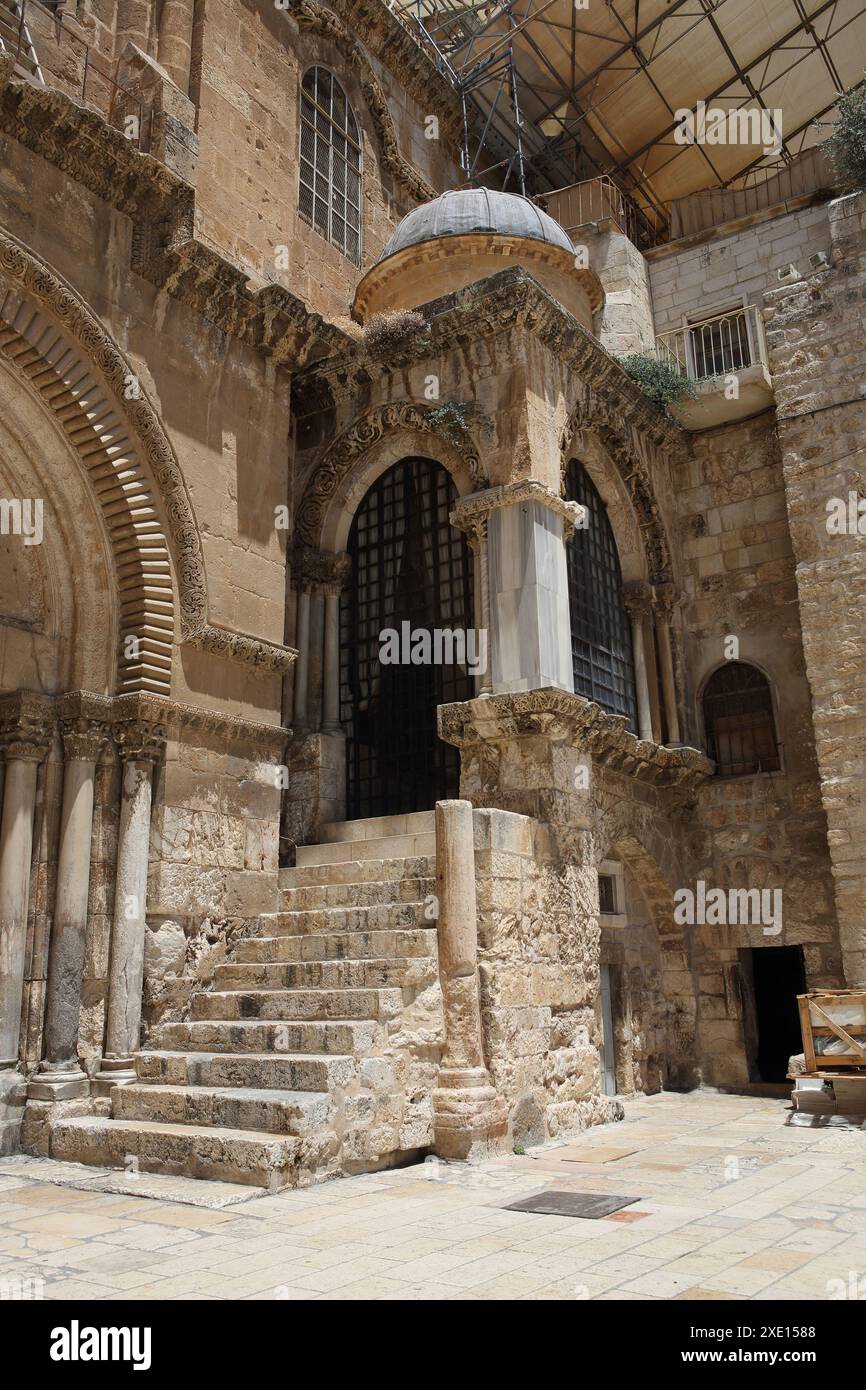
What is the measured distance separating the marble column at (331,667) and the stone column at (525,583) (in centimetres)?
216

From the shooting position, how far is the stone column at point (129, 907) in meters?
8.70

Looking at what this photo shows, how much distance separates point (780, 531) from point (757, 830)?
382 cm

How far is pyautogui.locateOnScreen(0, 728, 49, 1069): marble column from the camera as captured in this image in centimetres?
846

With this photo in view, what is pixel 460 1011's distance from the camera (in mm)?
8227

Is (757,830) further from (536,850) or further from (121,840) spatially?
(121,840)

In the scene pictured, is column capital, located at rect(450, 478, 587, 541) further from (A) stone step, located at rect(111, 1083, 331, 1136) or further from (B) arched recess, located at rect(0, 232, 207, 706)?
(A) stone step, located at rect(111, 1083, 331, 1136)

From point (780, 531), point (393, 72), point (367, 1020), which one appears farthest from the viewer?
point (393, 72)

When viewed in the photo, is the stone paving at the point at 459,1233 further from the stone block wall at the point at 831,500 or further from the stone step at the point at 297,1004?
the stone block wall at the point at 831,500

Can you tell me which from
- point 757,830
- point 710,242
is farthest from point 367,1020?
point 710,242

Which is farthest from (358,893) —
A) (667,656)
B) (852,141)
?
(852,141)

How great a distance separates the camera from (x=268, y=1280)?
14.9 feet

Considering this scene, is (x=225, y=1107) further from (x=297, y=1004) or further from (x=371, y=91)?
(x=371, y=91)

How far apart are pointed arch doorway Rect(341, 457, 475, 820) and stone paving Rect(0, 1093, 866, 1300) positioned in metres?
4.73

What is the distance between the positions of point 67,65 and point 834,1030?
1187 centimetres
